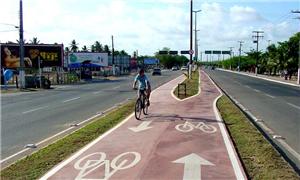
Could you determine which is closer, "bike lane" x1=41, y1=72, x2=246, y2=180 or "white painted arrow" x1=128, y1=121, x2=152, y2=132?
"bike lane" x1=41, y1=72, x2=246, y2=180

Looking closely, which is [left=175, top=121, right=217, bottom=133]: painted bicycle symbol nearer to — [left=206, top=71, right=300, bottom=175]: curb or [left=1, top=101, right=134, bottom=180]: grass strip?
[left=206, top=71, right=300, bottom=175]: curb

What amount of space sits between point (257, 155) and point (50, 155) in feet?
13.7

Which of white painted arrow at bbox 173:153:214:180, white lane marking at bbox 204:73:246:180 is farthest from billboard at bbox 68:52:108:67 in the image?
white painted arrow at bbox 173:153:214:180

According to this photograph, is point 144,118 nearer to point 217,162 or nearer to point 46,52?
point 217,162

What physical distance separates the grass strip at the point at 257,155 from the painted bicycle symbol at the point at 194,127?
1.67 ft

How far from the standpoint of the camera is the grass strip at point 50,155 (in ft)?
28.3

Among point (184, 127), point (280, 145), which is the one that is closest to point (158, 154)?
point (280, 145)

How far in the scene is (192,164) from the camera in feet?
30.5

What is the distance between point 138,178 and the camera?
8.24 m

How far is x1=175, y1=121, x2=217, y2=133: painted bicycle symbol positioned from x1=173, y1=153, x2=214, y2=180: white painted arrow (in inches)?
145

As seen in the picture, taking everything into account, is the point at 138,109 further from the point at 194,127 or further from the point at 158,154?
the point at 158,154

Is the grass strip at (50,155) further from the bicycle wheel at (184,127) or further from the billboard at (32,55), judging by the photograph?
the billboard at (32,55)

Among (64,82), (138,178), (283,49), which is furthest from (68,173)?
(283,49)

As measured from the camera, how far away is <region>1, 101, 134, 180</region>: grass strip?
28.3 feet
